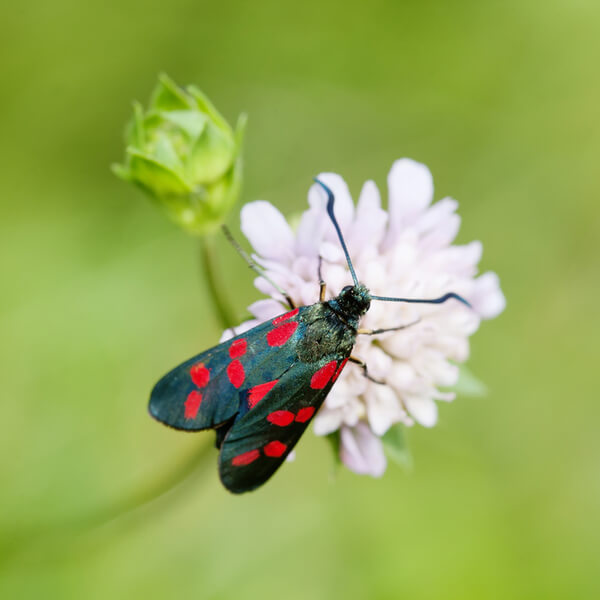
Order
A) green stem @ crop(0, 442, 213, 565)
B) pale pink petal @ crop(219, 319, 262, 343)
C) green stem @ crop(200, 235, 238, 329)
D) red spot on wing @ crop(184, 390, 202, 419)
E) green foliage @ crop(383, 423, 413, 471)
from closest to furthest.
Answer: red spot on wing @ crop(184, 390, 202, 419), pale pink petal @ crop(219, 319, 262, 343), green foliage @ crop(383, 423, 413, 471), green stem @ crop(200, 235, 238, 329), green stem @ crop(0, 442, 213, 565)

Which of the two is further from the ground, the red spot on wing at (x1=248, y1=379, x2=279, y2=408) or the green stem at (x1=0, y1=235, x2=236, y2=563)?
the green stem at (x1=0, y1=235, x2=236, y2=563)

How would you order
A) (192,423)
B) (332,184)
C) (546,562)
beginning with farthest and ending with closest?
(546,562) → (332,184) → (192,423)

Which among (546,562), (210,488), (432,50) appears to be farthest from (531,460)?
(432,50)

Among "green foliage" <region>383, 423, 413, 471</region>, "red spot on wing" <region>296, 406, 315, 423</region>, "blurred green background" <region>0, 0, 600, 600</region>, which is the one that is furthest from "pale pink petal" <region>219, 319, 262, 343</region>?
"blurred green background" <region>0, 0, 600, 600</region>

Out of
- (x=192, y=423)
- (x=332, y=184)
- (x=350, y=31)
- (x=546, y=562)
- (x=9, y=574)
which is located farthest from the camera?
(x=350, y=31)

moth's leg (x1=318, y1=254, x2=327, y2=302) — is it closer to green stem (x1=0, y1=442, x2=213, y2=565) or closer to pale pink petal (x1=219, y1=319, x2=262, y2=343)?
pale pink petal (x1=219, y1=319, x2=262, y2=343)

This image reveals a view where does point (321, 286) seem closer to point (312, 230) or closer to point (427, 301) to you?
point (312, 230)

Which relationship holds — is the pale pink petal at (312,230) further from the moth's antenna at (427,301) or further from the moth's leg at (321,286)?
the moth's antenna at (427,301)

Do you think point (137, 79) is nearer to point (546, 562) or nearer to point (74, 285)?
point (74, 285)

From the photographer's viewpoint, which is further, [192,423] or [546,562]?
[546,562]
